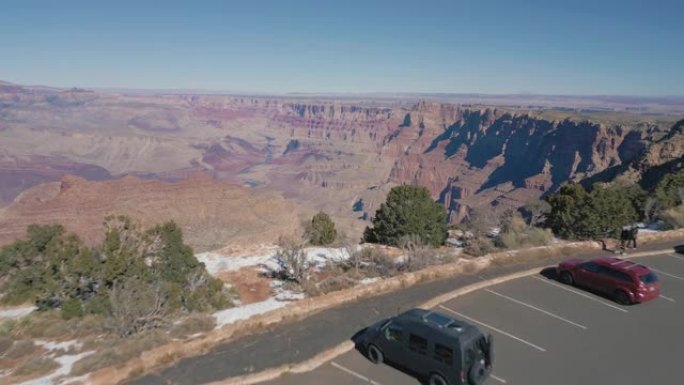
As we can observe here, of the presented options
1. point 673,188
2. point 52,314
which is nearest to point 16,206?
point 52,314

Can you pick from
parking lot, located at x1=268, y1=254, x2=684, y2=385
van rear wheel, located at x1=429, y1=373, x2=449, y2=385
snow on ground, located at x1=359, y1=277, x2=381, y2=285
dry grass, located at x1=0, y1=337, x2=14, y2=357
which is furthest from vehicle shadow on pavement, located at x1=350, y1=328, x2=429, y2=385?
dry grass, located at x1=0, y1=337, x2=14, y2=357

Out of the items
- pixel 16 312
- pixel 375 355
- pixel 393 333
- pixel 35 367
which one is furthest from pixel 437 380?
pixel 16 312

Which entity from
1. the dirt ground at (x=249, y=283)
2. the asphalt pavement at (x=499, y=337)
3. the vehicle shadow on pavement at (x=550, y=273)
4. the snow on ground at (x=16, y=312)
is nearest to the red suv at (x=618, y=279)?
the asphalt pavement at (x=499, y=337)

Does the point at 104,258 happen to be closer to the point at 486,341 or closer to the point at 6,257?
the point at 6,257

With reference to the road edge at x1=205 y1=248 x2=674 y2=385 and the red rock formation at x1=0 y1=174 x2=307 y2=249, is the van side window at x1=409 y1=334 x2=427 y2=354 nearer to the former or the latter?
the road edge at x1=205 y1=248 x2=674 y2=385

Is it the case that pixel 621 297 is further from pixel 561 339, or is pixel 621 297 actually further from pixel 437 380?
pixel 437 380
